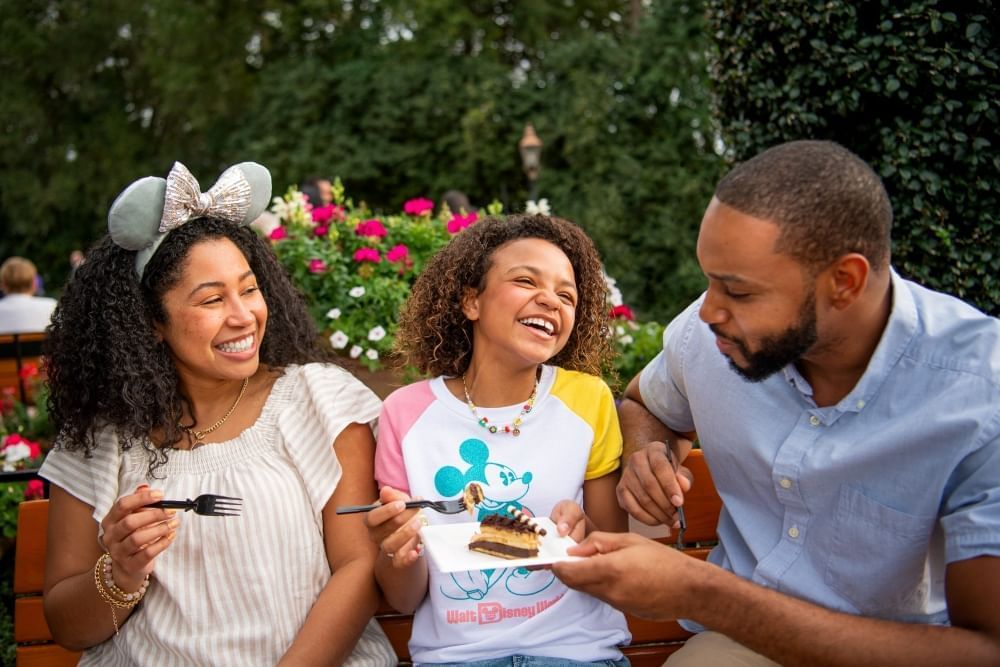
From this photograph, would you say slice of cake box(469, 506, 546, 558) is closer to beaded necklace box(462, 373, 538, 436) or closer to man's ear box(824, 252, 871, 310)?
beaded necklace box(462, 373, 538, 436)

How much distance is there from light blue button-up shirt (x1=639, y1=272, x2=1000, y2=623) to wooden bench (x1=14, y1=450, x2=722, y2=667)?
0.50m

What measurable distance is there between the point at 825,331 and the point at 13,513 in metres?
3.72

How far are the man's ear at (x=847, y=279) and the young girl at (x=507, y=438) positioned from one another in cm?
78

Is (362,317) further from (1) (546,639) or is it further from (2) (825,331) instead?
(2) (825,331)

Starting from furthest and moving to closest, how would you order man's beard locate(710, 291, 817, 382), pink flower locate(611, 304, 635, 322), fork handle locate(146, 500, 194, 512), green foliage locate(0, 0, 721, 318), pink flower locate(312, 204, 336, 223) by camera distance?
green foliage locate(0, 0, 721, 318), pink flower locate(611, 304, 635, 322), pink flower locate(312, 204, 336, 223), fork handle locate(146, 500, 194, 512), man's beard locate(710, 291, 817, 382)

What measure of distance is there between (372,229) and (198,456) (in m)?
2.21

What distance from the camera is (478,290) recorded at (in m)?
2.69

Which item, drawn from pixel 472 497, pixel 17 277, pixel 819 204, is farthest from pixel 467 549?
pixel 17 277

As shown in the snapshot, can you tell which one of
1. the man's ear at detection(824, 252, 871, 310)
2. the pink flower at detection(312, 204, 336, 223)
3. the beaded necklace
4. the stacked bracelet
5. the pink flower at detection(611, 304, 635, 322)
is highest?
the pink flower at detection(312, 204, 336, 223)

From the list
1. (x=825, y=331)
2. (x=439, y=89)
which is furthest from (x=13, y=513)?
(x=439, y=89)

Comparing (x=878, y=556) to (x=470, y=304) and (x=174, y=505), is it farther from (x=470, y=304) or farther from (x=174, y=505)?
(x=174, y=505)

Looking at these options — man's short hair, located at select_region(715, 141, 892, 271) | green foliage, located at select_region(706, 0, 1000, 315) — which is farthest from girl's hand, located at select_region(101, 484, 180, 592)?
green foliage, located at select_region(706, 0, 1000, 315)

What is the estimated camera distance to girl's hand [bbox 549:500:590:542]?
2142mm

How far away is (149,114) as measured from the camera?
899 inches
